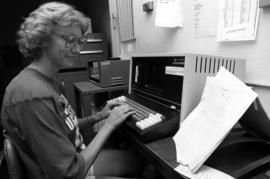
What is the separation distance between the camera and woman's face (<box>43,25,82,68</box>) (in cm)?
82

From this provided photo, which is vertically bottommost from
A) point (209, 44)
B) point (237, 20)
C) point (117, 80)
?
point (117, 80)

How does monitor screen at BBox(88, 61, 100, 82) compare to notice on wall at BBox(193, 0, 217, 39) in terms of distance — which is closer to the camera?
notice on wall at BBox(193, 0, 217, 39)

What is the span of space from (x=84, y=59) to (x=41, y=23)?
1903mm

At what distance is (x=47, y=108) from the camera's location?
0.70 m

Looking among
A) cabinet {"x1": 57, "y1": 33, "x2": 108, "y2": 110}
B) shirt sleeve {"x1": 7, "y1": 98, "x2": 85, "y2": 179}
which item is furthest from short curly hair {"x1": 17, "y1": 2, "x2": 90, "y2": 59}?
cabinet {"x1": 57, "y1": 33, "x2": 108, "y2": 110}

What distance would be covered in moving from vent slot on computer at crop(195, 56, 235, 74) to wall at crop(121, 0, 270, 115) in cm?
11

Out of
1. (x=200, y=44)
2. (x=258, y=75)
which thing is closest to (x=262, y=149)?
(x=258, y=75)

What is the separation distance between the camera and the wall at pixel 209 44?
896 mm

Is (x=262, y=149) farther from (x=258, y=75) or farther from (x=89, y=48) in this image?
(x=89, y=48)

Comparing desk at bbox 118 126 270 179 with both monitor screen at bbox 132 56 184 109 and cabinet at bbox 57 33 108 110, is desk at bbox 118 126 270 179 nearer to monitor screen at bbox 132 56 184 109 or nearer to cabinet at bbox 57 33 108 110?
monitor screen at bbox 132 56 184 109

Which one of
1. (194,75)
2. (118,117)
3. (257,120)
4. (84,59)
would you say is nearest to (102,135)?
(118,117)

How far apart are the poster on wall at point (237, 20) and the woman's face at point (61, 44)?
692mm

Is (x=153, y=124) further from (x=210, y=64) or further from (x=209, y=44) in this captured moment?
(x=209, y=44)

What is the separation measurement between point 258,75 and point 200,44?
1.27ft
